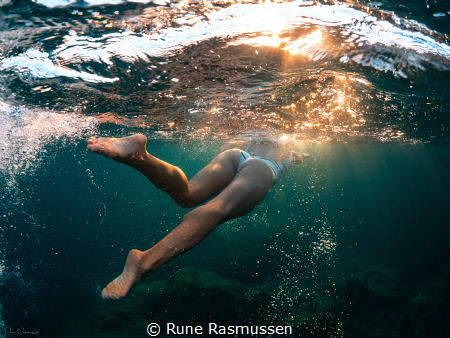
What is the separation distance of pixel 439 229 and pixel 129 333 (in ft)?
137

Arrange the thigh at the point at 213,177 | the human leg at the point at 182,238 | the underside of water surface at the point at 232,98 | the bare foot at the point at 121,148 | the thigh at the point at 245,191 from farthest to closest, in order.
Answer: the underside of water surface at the point at 232,98 → the thigh at the point at 213,177 → the thigh at the point at 245,191 → the bare foot at the point at 121,148 → the human leg at the point at 182,238

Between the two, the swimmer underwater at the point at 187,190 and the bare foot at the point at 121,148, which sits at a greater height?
the bare foot at the point at 121,148

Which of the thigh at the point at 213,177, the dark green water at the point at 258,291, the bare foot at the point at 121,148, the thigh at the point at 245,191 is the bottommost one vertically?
the dark green water at the point at 258,291

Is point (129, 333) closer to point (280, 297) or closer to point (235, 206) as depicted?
point (280, 297)

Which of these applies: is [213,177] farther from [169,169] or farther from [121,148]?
[121,148]

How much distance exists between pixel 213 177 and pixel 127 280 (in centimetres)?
221

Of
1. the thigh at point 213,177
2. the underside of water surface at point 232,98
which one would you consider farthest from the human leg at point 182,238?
the underside of water surface at point 232,98

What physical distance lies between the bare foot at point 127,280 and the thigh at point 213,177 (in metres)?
1.51

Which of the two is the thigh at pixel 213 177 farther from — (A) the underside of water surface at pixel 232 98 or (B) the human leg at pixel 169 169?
(A) the underside of water surface at pixel 232 98

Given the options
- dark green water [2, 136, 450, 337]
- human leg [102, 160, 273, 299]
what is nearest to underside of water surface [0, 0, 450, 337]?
dark green water [2, 136, 450, 337]

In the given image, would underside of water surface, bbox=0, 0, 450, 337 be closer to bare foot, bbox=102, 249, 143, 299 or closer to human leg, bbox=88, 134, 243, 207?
human leg, bbox=88, 134, 243, 207

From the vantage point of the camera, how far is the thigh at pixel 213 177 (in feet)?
14.9

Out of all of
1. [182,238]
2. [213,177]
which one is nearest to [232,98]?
[213,177]

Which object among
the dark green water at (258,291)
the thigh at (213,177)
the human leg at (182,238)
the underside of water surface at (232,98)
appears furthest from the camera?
the dark green water at (258,291)
